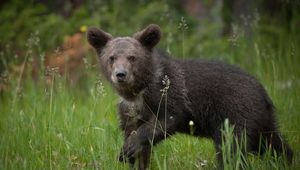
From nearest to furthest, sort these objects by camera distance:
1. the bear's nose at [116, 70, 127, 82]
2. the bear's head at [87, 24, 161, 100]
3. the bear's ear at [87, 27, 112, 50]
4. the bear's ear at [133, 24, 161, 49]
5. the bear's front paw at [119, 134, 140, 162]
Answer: the bear's front paw at [119, 134, 140, 162]
the bear's nose at [116, 70, 127, 82]
the bear's head at [87, 24, 161, 100]
the bear's ear at [133, 24, 161, 49]
the bear's ear at [87, 27, 112, 50]

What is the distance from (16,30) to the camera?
1311cm

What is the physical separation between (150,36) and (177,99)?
83cm

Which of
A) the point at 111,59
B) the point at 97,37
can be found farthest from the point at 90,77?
the point at 111,59

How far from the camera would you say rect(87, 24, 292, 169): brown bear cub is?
6.94 m

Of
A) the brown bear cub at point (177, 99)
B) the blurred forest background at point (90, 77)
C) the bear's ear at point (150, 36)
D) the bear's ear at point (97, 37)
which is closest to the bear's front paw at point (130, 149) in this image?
the brown bear cub at point (177, 99)

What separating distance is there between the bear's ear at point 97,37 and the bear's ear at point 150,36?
1.35 ft

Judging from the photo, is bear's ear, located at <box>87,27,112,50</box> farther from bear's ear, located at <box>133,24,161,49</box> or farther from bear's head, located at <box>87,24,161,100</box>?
bear's ear, located at <box>133,24,161,49</box>

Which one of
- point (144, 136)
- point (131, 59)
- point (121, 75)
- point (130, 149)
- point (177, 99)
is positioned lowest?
point (130, 149)

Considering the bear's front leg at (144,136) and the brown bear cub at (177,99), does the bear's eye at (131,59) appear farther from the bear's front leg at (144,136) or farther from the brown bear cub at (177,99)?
the bear's front leg at (144,136)

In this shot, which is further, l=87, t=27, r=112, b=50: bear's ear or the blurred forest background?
l=87, t=27, r=112, b=50: bear's ear

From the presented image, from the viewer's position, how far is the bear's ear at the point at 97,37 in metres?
7.57

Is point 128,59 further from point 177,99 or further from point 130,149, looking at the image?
point 130,149

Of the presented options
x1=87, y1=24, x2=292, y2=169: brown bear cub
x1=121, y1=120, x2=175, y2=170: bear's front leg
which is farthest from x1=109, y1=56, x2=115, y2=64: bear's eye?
x1=121, y1=120, x2=175, y2=170: bear's front leg

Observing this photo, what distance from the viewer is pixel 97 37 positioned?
7605 millimetres
